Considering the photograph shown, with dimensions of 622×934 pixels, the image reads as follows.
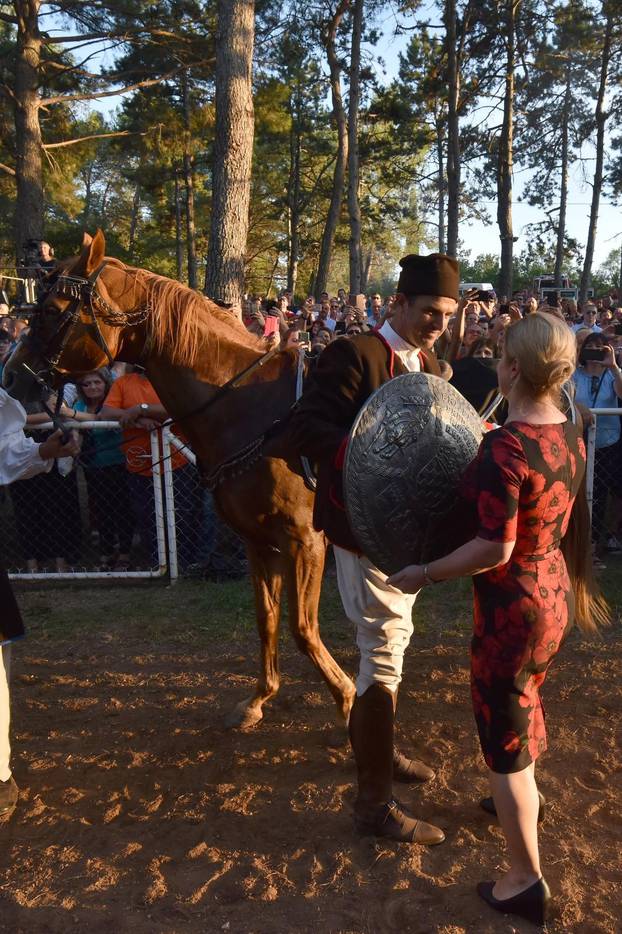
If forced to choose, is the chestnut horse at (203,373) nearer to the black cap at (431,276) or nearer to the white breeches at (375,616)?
the white breeches at (375,616)

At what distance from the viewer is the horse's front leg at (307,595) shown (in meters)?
3.47

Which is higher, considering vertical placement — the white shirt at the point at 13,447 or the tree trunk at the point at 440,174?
the tree trunk at the point at 440,174

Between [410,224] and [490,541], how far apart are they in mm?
56097

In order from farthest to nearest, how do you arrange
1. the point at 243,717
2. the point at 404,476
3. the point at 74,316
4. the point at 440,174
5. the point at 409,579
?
1. the point at 440,174
2. the point at 243,717
3. the point at 74,316
4. the point at 404,476
5. the point at 409,579

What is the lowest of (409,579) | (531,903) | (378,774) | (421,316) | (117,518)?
(531,903)

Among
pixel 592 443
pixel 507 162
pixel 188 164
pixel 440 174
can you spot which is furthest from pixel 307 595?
pixel 440 174

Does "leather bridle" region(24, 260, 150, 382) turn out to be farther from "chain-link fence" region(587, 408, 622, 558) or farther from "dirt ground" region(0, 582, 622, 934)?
"chain-link fence" region(587, 408, 622, 558)

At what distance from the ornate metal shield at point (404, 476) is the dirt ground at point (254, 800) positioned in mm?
1254

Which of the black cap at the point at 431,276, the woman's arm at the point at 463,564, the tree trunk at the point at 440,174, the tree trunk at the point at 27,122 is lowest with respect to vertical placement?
the woman's arm at the point at 463,564

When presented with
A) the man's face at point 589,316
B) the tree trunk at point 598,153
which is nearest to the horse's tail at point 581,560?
the man's face at point 589,316

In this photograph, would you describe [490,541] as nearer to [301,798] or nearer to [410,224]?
[301,798]

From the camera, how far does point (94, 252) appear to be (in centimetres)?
345

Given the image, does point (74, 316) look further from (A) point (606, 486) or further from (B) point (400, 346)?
(A) point (606, 486)

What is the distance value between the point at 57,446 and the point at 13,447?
0.18m
